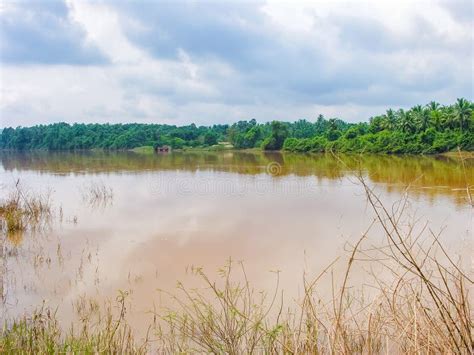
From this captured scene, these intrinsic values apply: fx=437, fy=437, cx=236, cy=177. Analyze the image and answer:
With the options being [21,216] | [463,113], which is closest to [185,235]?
[21,216]

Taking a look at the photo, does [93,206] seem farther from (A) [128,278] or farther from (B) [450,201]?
(B) [450,201]

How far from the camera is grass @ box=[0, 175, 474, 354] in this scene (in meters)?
1.81

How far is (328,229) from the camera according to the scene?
389 inches

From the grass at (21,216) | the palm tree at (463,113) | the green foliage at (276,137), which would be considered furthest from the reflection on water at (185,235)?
the green foliage at (276,137)

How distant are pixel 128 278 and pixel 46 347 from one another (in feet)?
9.87

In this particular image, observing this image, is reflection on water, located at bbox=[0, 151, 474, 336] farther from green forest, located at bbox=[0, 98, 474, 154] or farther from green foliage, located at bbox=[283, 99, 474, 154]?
green foliage, located at bbox=[283, 99, 474, 154]

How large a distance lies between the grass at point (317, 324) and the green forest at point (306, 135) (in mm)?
11041

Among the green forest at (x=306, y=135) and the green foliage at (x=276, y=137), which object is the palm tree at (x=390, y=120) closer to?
the green forest at (x=306, y=135)

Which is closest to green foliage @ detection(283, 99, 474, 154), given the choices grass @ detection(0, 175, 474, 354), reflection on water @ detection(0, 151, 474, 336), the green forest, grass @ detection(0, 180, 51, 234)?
the green forest

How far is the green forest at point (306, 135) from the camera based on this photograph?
41.8 metres

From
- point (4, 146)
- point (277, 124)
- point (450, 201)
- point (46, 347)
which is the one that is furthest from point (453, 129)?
point (4, 146)

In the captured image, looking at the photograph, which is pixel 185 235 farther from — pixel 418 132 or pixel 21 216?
pixel 418 132

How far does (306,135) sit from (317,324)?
68.8 metres

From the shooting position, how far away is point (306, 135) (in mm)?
70500
